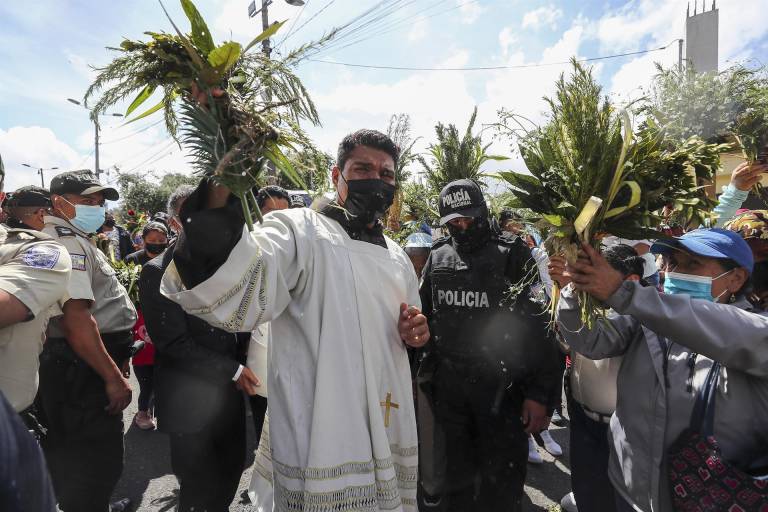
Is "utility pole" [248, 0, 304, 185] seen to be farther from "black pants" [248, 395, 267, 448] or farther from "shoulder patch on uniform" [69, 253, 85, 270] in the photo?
"black pants" [248, 395, 267, 448]

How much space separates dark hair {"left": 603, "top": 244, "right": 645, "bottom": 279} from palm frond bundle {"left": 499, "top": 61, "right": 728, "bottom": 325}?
0.88 metres

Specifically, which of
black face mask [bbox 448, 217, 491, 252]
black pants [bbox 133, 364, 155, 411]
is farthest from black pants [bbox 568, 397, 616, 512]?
black pants [bbox 133, 364, 155, 411]

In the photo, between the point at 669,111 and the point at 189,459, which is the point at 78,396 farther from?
the point at 669,111

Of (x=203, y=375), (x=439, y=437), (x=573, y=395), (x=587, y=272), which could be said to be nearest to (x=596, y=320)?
(x=587, y=272)

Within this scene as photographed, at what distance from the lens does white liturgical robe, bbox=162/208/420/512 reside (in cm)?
159

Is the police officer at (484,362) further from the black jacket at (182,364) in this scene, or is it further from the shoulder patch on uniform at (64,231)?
the shoulder patch on uniform at (64,231)

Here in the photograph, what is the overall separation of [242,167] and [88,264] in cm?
203

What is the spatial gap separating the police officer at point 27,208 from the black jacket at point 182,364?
35.5 inches

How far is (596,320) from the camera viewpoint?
2.00 meters

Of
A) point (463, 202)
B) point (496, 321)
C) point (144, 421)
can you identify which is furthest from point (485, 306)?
point (144, 421)

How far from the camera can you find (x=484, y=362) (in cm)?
298

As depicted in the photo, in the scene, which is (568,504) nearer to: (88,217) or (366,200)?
(366,200)

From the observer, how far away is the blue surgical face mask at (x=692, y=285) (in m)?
1.92

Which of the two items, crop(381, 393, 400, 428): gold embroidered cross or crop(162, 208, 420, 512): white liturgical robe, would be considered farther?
crop(381, 393, 400, 428): gold embroidered cross
